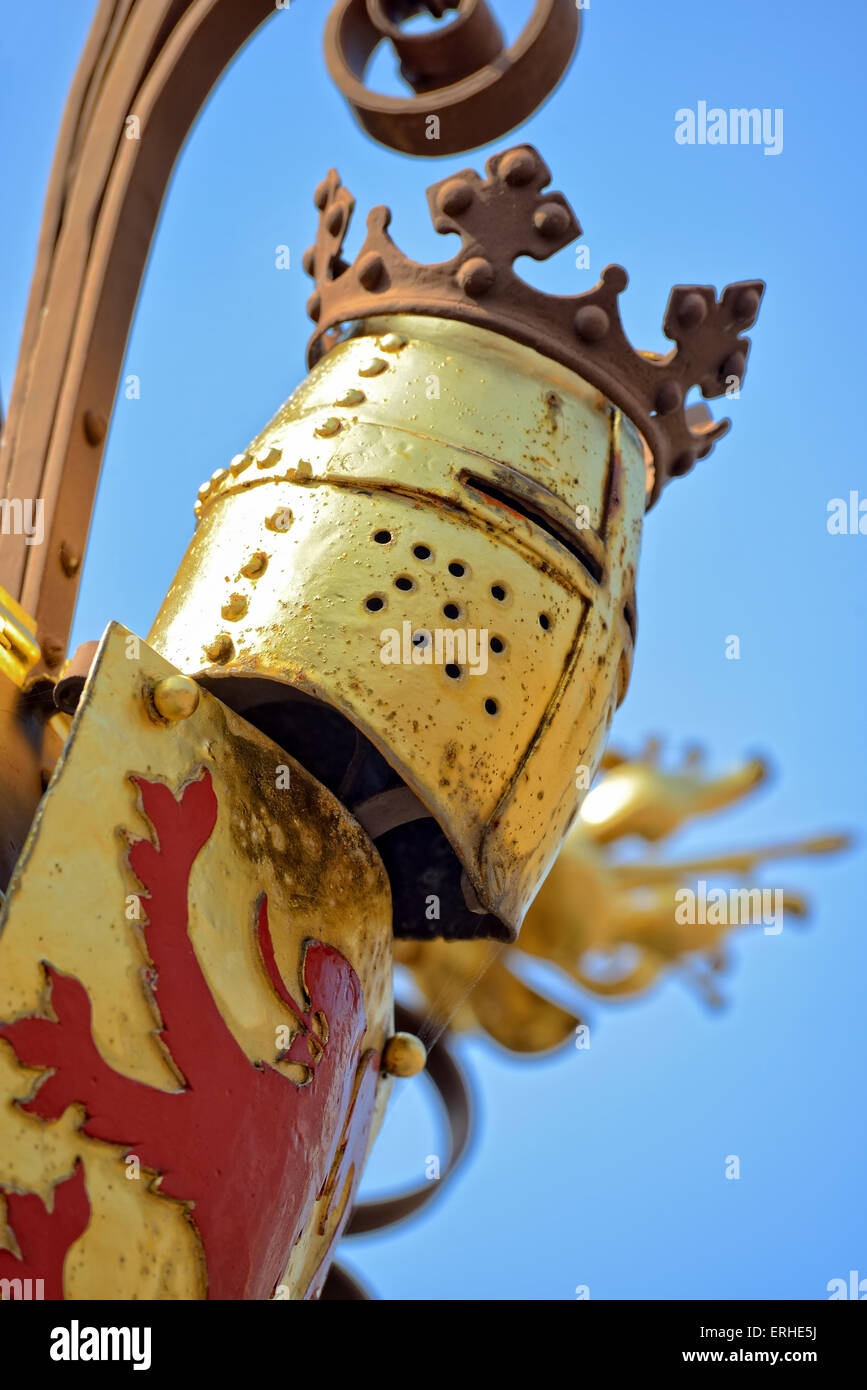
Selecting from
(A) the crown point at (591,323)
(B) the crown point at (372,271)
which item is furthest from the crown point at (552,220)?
(B) the crown point at (372,271)

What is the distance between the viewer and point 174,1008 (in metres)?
1.64

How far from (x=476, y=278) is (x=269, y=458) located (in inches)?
15.8

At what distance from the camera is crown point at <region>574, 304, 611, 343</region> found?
228 cm

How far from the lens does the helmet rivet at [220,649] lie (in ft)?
6.29

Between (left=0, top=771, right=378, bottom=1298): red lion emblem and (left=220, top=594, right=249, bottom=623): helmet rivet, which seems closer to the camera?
(left=0, top=771, right=378, bottom=1298): red lion emblem

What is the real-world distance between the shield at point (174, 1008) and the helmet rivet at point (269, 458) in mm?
401

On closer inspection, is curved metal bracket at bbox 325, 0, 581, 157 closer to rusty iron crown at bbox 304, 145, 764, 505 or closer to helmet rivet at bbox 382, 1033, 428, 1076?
rusty iron crown at bbox 304, 145, 764, 505

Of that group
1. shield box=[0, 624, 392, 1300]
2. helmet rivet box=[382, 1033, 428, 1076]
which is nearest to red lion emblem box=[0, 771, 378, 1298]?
shield box=[0, 624, 392, 1300]

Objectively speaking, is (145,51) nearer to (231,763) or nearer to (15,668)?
(15,668)

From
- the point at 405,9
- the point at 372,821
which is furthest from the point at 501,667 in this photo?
the point at 405,9

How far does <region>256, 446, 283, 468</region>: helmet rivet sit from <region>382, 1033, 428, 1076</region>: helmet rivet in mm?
729

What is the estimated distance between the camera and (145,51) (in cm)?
255

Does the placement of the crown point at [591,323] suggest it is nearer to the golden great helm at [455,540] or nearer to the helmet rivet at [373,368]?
the golden great helm at [455,540]

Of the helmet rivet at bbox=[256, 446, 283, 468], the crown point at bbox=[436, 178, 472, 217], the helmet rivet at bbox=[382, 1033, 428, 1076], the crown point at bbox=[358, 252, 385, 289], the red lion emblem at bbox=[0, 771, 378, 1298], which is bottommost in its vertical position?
the red lion emblem at bbox=[0, 771, 378, 1298]
